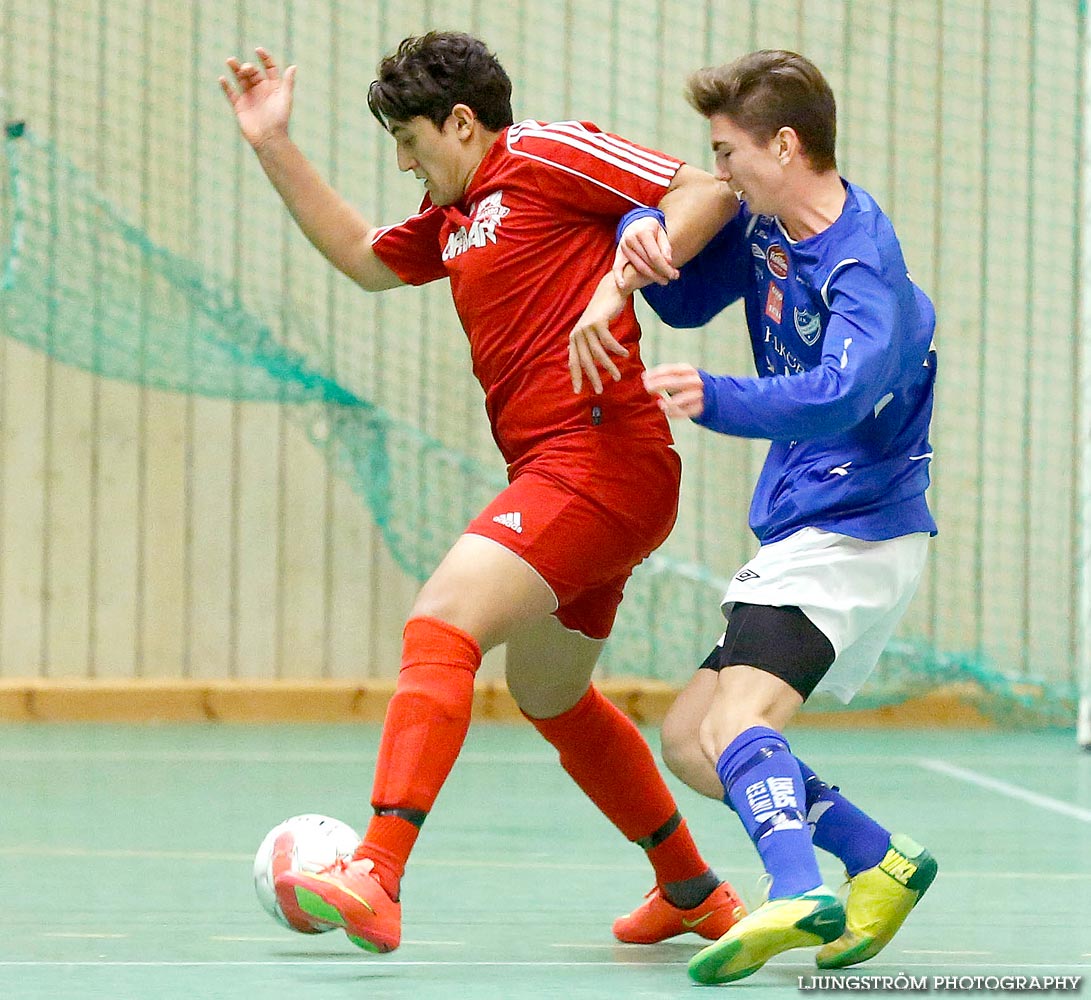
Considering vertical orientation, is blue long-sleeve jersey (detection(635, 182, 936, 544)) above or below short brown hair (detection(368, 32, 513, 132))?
below

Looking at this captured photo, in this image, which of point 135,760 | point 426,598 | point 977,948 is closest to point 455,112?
point 426,598

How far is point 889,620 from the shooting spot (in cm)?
271

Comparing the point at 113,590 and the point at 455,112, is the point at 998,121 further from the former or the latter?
the point at 455,112

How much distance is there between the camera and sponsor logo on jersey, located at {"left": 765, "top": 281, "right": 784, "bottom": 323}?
269cm

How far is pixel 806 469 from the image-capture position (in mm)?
2680

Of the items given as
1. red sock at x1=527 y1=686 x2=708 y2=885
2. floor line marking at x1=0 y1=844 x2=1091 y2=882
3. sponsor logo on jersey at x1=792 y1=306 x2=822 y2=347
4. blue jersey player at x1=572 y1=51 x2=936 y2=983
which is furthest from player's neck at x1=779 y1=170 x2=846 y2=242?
floor line marking at x1=0 y1=844 x2=1091 y2=882

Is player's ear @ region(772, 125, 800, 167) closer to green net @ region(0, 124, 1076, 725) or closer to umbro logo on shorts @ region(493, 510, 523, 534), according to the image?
umbro logo on shorts @ region(493, 510, 523, 534)

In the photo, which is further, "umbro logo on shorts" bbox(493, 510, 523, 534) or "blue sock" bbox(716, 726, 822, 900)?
"umbro logo on shorts" bbox(493, 510, 523, 534)

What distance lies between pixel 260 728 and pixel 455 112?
393 cm

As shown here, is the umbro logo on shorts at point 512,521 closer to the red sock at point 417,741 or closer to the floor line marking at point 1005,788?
the red sock at point 417,741

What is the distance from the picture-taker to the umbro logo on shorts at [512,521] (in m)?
2.63

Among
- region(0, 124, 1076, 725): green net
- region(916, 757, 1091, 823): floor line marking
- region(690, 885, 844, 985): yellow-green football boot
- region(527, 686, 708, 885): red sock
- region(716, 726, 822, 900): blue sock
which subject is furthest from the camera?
region(0, 124, 1076, 725): green net

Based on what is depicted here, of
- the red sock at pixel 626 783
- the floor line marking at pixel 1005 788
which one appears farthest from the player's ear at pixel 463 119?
the floor line marking at pixel 1005 788

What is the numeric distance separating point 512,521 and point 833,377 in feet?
1.84
